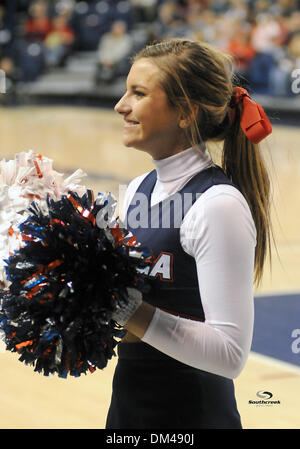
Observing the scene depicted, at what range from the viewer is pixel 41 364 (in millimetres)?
1312

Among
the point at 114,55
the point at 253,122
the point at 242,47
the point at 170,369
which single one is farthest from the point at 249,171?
the point at 114,55

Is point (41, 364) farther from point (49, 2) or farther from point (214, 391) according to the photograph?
point (49, 2)

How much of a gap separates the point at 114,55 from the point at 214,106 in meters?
13.1

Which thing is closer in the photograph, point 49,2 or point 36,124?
point 36,124

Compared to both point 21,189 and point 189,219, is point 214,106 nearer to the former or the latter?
point 189,219

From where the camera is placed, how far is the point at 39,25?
16062 mm

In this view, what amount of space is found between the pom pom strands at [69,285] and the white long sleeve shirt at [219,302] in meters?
0.08

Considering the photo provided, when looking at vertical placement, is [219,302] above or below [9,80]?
below

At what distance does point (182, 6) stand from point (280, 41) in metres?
4.44

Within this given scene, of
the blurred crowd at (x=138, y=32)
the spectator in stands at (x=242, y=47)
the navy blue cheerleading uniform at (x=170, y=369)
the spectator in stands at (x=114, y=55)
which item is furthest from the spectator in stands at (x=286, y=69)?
the navy blue cheerleading uniform at (x=170, y=369)

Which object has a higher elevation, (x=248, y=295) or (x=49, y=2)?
(x=49, y=2)

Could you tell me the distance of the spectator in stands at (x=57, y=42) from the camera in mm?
15781

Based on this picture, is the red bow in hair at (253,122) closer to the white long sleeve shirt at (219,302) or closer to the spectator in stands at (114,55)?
the white long sleeve shirt at (219,302)

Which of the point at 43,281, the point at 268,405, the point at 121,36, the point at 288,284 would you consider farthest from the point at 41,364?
the point at 121,36
